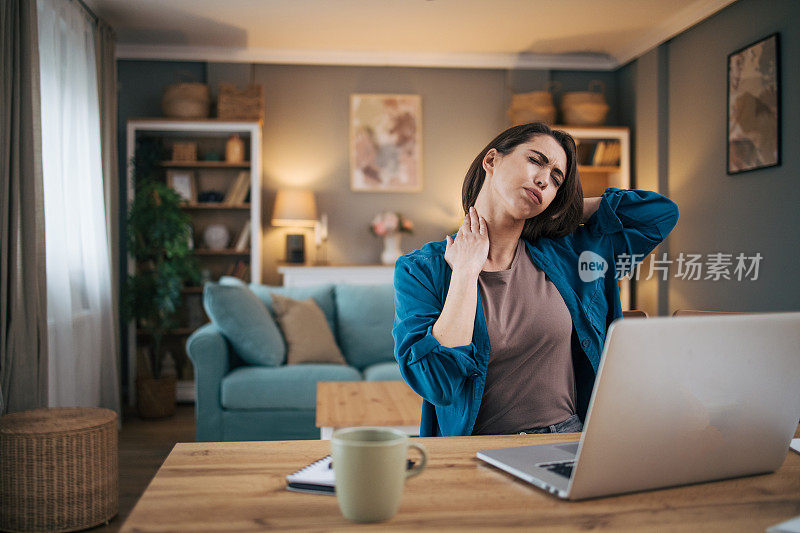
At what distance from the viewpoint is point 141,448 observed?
11.8 ft

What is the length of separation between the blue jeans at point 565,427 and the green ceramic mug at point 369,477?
0.60 meters

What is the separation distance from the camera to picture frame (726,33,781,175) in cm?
355

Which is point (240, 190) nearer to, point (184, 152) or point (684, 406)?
point (184, 152)

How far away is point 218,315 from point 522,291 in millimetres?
2416

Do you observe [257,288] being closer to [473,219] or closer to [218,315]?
[218,315]

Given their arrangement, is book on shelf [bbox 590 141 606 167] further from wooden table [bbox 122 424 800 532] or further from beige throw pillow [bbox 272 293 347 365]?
wooden table [bbox 122 424 800 532]

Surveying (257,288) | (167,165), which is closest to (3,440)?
(257,288)

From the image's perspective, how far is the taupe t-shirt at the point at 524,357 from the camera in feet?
4.06

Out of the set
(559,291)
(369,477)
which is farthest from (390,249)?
(369,477)

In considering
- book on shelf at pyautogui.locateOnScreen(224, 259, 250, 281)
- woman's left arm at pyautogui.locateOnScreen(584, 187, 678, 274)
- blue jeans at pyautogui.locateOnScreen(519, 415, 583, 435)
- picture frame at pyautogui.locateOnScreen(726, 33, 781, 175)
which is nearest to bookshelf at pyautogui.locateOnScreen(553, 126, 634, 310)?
picture frame at pyautogui.locateOnScreen(726, 33, 781, 175)

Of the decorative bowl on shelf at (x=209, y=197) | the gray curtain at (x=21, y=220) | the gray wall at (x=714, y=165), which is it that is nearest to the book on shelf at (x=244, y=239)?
the decorative bowl on shelf at (x=209, y=197)

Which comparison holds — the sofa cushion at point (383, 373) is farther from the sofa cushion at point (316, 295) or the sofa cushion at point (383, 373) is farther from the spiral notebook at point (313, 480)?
the spiral notebook at point (313, 480)

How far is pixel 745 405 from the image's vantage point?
2.51 feet

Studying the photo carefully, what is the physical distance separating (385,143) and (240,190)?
1236mm
